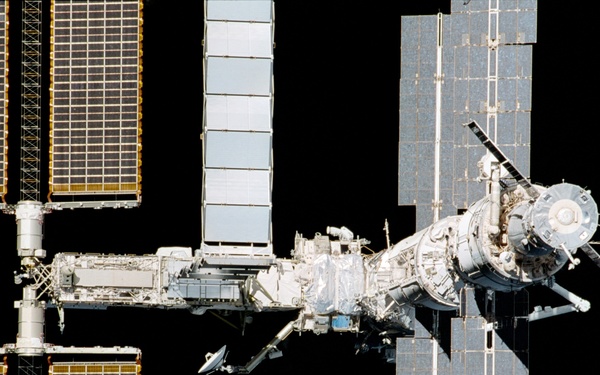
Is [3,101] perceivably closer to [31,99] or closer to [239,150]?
[31,99]

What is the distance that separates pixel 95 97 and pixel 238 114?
7.09 ft

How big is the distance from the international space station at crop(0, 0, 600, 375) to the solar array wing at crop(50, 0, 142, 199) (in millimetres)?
20

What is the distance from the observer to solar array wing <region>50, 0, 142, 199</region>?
85.0 ft

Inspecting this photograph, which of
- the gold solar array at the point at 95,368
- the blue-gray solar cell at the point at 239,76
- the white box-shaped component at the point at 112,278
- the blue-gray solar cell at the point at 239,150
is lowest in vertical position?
the gold solar array at the point at 95,368

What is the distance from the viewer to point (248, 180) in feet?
83.4

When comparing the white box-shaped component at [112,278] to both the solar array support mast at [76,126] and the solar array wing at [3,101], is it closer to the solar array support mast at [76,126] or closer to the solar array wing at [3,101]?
the solar array support mast at [76,126]

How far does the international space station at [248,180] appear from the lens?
25.3m

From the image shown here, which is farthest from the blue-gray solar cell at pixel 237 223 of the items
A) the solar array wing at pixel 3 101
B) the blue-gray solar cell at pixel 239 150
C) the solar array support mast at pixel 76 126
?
the solar array wing at pixel 3 101

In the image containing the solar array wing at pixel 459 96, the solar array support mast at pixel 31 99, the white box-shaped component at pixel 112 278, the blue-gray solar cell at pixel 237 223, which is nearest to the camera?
the blue-gray solar cell at pixel 237 223

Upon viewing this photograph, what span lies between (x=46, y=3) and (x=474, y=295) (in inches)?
300

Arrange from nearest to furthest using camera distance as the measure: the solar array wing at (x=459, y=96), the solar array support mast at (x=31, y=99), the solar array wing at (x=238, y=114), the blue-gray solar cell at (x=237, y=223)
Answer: the blue-gray solar cell at (x=237, y=223), the solar array wing at (x=238, y=114), the solar array wing at (x=459, y=96), the solar array support mast at (x=31, y=99)

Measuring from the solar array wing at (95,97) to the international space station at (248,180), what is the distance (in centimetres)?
2

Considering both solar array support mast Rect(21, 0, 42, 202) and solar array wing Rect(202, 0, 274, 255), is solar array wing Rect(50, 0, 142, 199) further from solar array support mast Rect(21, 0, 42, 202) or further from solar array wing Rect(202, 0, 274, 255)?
solar array wing Rect(202, 0, 274, 255)

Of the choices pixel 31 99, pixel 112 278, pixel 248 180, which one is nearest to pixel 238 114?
pixel 248 180
